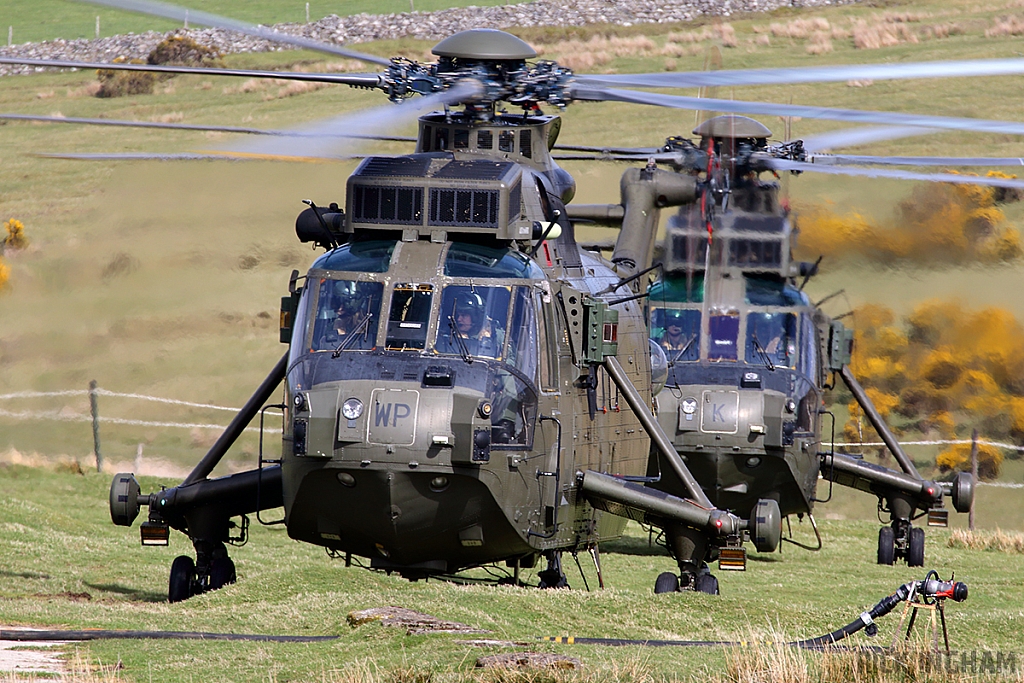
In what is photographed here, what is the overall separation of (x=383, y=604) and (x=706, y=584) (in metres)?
4.18

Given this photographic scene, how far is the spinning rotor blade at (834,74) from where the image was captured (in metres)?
10.2

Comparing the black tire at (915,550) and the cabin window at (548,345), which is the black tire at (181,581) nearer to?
the cabin window at (548,345)

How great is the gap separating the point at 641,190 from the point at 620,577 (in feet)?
16.0

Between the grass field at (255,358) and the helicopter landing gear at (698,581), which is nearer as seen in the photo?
the grass field at (255,358)

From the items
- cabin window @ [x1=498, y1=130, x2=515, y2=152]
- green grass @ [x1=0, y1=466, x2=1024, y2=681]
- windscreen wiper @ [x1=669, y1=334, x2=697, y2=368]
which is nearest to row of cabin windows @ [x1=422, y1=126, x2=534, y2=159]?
cabin window @ [x1=498, y1=130, x2=515, y2=152]

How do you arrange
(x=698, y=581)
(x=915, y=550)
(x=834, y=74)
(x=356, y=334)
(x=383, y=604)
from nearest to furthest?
(x=834, y=74) < (x=356, y=334) < (x=383, y=604) < (x=698, y=581) < (x=915, y=550)

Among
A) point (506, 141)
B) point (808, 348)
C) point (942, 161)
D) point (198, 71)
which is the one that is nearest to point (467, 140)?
point (506, 141)

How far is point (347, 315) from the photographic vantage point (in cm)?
1346

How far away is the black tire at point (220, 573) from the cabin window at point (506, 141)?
500 cm

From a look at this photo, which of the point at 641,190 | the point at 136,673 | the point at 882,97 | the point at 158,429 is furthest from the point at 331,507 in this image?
the point at 882,97

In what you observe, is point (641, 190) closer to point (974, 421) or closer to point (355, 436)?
point (355, 436)

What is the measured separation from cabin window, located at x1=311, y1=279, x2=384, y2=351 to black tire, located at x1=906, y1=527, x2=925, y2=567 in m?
11.9

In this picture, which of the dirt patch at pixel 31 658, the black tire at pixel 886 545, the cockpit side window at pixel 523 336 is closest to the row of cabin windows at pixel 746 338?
the black tire at pixel 886 545

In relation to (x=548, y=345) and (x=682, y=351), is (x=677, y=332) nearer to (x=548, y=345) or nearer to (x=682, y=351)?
(x=682, y=351)
